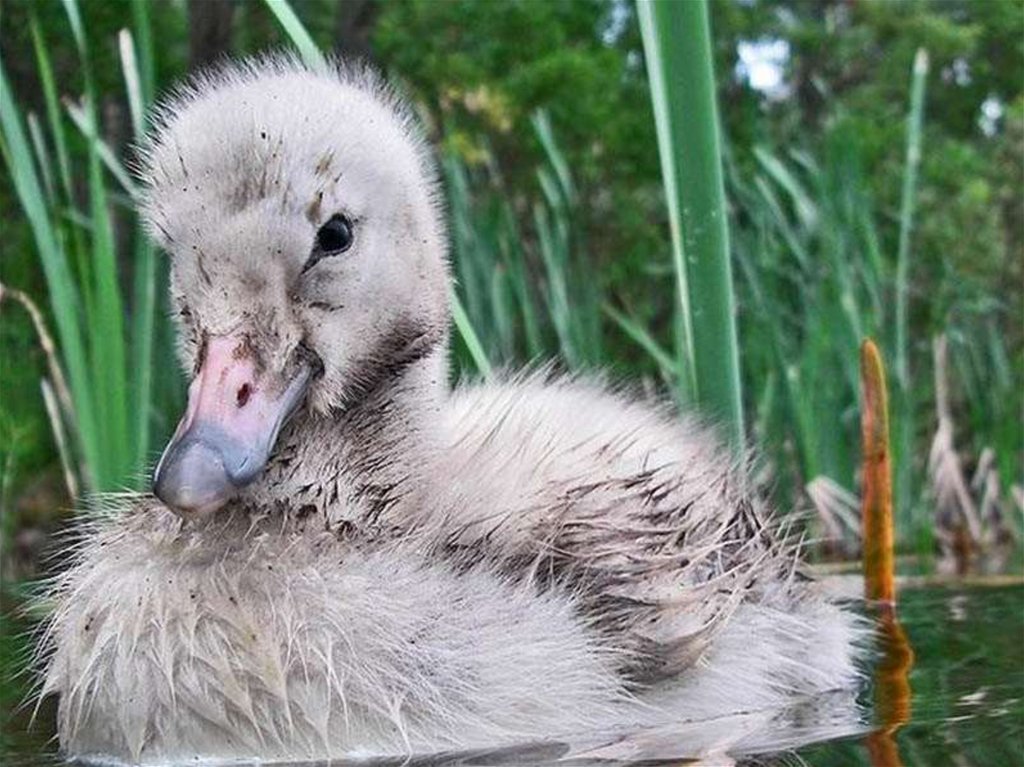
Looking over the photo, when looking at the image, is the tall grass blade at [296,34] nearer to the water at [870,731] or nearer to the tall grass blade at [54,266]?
the tall grass blade at [54,266]

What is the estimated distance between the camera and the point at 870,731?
240 cm

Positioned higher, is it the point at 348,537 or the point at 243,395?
the point at 243,395

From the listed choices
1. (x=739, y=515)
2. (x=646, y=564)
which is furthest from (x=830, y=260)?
(x=646, y=564)

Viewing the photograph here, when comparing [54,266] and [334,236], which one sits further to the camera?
[54,266]

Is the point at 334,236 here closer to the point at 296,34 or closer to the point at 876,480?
the point at 296,34

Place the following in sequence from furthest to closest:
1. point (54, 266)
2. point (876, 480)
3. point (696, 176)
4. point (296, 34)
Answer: point (54, 266) → point (876, 480) → point (296, 34) → point (696, 176)

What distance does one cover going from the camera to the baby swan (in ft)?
7.82

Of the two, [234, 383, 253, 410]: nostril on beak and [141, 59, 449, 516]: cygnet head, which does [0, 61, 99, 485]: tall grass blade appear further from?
[234, 383, 253, 410]: nostril on beak

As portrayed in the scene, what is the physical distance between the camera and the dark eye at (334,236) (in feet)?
8.78

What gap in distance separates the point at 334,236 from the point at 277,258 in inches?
6.3

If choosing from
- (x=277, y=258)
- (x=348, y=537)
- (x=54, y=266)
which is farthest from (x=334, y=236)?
(x=54, y=266)

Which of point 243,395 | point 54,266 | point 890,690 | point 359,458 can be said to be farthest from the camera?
point 54,266

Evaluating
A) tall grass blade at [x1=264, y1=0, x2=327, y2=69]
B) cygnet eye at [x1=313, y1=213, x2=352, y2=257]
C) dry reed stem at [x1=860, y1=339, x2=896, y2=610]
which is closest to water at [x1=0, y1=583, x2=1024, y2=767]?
dry reed stem at [x1=860, y1=339, x2=896, y2=610]

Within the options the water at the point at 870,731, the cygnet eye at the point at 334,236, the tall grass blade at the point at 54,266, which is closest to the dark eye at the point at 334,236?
the cygnet eye at the point at 334,236
